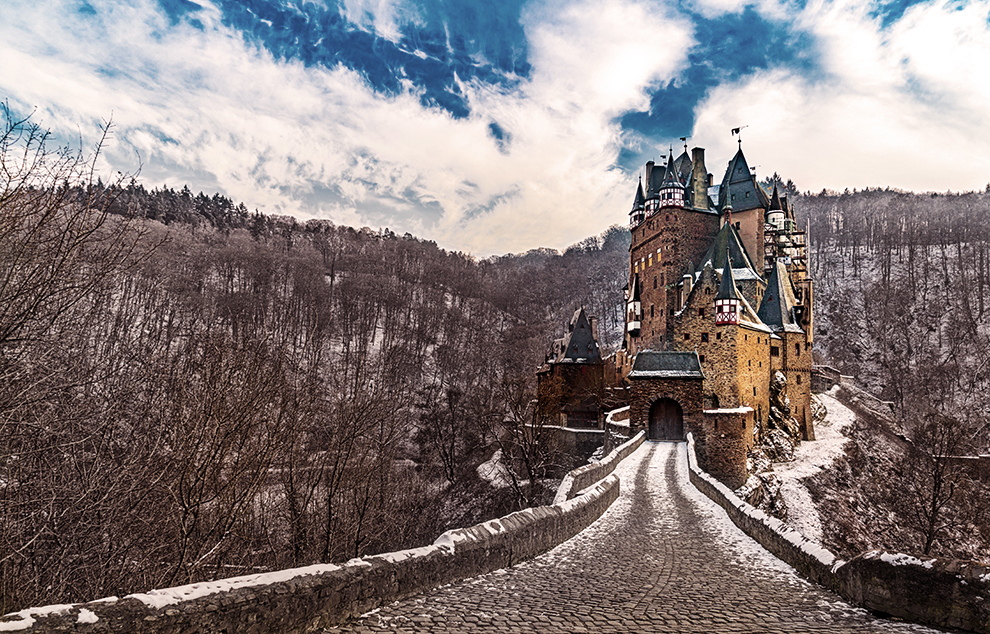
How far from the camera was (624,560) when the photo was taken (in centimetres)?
841

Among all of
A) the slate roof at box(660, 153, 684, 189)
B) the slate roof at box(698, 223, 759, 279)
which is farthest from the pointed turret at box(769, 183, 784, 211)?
the slate roof at box(660, 153, 684, 189)

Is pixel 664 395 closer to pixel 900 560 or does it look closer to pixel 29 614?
pixel 900 560

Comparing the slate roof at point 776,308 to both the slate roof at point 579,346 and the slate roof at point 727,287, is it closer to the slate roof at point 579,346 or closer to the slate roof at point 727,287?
the slate roof at point 727,287

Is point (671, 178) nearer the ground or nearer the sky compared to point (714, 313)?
nearer the sky

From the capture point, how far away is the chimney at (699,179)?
147 ft

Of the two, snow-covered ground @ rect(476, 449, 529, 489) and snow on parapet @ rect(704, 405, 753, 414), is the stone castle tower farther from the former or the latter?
snow-covered ground @ rect(476, 449, 529, 489)

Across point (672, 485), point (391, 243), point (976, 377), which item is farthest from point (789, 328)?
point (391, 243)

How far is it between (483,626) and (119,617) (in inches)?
110

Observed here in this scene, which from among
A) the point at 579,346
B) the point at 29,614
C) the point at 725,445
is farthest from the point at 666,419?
the point at 29,614

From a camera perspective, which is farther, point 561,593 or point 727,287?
point 727,287

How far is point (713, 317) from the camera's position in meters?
33.6

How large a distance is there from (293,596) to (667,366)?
96.8ft

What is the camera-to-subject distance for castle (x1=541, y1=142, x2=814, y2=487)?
3080 cm

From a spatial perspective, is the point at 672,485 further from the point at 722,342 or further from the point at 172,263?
the point at 172,263
